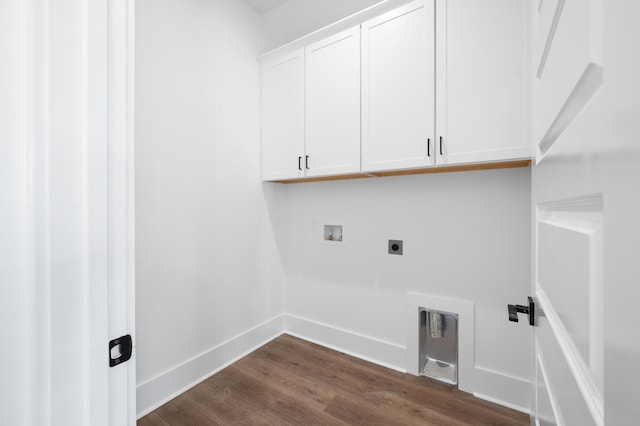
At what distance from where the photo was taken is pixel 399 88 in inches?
63.7

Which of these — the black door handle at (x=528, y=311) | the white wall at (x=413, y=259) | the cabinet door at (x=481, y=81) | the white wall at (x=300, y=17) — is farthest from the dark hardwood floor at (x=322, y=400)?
the white wall at (x=300, y=17)

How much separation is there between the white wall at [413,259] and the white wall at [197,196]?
0.41m

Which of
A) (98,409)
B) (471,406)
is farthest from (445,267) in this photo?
(98,409)

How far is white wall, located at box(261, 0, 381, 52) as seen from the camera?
6.85 ft

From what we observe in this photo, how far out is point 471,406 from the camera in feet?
5.05

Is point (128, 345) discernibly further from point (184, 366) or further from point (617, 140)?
point (184, 366)

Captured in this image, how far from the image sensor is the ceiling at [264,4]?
2.20 m

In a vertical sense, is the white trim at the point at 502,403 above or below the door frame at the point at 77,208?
below

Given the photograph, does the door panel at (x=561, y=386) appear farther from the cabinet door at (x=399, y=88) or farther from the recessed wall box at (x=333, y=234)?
the recessed wall box at (x=333, y=234)

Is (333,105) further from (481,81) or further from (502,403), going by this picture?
(502,403)

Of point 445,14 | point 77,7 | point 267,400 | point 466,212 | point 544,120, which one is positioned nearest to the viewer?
point 77,7

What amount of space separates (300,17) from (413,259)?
2206mm

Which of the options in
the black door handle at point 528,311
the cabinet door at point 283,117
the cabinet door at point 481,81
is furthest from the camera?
the cabinet door at point 283,117

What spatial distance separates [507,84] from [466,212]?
748mm
